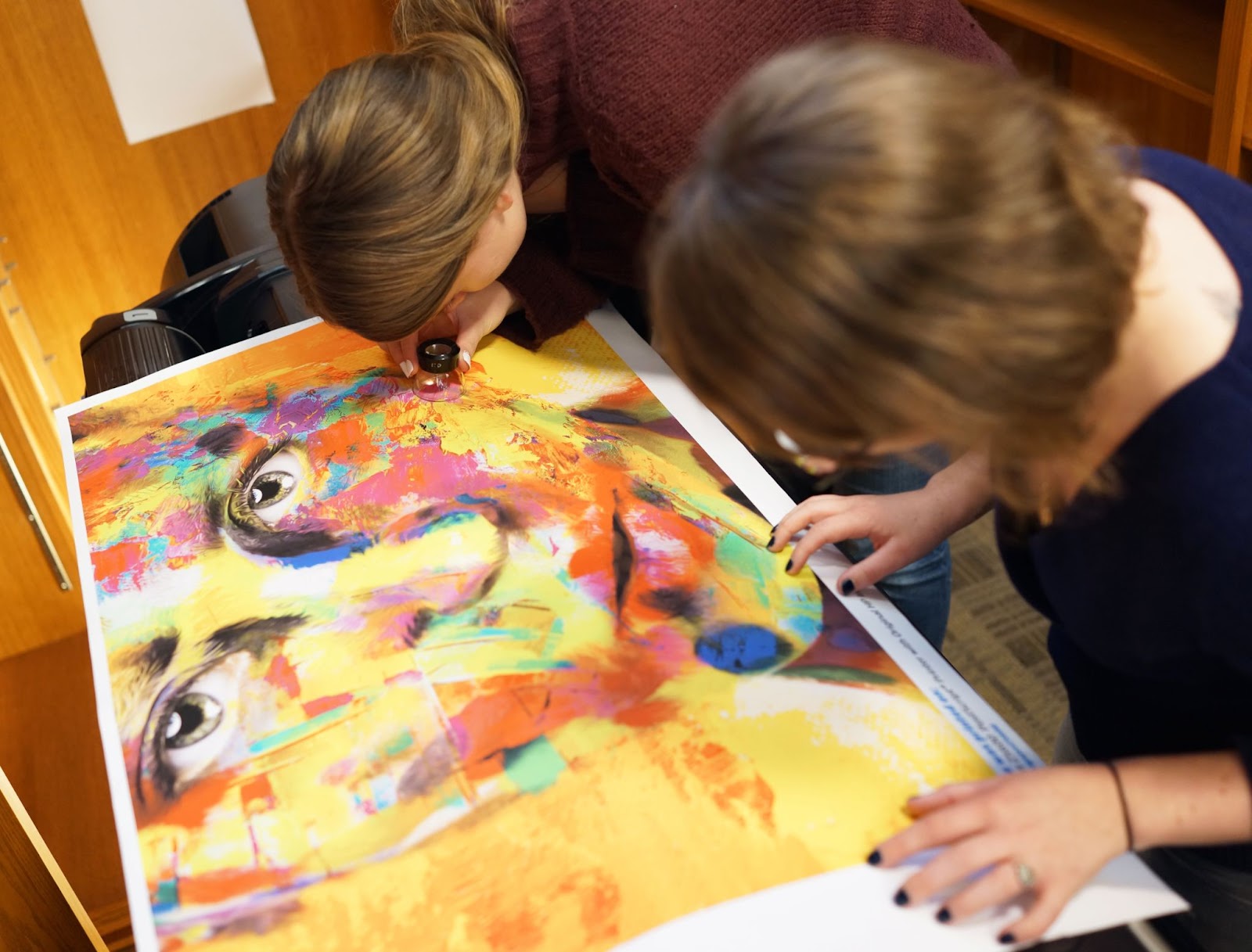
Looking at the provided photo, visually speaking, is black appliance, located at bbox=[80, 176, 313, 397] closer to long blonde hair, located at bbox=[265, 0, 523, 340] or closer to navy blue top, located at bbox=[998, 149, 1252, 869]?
long blonde hair, located at bbox=[265, 0, 523, 340]

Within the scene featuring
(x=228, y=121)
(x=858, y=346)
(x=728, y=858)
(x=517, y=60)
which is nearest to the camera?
(x=858, y=346)

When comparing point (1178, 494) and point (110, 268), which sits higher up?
point (1178, 494)

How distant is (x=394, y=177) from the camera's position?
0.86 m

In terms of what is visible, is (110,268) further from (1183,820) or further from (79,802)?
(1183,820)

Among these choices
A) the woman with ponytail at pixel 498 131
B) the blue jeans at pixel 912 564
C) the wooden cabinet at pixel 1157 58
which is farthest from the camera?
the wooden cabinet at pixel 1157 58

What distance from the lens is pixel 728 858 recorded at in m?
0.65

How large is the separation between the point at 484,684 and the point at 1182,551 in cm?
45

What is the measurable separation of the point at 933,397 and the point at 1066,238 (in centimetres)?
10

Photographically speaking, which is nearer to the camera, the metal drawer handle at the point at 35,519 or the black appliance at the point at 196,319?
the black appliance at the point at 196,319

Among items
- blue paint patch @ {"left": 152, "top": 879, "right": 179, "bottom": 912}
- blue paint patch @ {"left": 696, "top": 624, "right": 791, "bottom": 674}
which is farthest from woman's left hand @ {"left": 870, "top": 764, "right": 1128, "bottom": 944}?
blue paint patch @ {"left": 152, "top": 879, "right": 179, "bottom": 912}

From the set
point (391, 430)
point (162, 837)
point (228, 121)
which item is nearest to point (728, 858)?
point (162, 837)

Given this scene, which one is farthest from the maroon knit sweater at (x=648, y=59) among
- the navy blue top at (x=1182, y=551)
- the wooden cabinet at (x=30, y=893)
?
the wooden cabinet at (x=30, y=893)

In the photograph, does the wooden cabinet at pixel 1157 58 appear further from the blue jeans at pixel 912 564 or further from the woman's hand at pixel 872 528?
the woman's hand at pixel 872 528

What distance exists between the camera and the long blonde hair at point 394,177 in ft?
2.83
